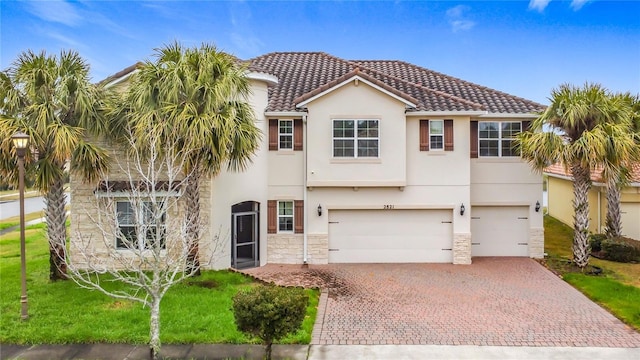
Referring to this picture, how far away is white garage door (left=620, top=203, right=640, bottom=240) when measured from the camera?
20188 millimetres

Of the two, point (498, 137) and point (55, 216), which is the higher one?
point (498, 137)

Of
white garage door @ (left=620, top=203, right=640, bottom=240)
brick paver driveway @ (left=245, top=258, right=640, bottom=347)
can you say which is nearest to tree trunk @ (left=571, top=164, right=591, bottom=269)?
brick paver driveway @ (left=245, top=258, right=640, bottom=347)

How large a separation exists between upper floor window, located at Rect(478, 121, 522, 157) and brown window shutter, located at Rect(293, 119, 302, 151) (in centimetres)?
809

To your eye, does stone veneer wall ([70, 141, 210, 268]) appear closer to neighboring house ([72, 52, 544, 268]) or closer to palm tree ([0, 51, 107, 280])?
neighboring house ([72, 52, 544, 268])

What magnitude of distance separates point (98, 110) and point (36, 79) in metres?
1.95

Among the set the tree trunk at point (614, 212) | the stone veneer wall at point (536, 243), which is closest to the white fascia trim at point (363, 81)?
the stone veneer wall at point (536, 243)

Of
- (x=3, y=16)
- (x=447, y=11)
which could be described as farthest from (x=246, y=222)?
(x=447, y=11)

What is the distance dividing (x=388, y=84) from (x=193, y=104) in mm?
8855

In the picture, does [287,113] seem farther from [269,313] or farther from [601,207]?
[601,207]

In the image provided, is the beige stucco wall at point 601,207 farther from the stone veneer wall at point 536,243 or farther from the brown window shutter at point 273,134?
the brown window shutter at point 273,134

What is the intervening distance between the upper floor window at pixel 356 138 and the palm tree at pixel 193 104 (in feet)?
14.9

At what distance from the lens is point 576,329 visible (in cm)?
1027

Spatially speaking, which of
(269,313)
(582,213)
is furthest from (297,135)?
(582,213)

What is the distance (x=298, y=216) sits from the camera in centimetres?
1734
